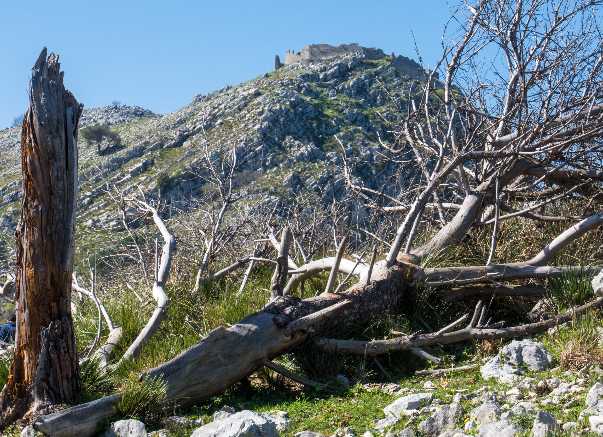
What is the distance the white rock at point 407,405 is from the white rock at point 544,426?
1.01 meters

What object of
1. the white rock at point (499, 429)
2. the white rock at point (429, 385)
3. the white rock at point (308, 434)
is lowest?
the white rock at point (308, 434)

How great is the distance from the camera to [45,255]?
4.95m

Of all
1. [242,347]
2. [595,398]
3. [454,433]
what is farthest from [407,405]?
[242,347]

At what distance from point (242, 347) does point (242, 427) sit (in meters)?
1.67

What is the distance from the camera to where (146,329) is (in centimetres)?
647

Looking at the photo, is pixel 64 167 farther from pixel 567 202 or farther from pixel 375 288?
pixel 567 202

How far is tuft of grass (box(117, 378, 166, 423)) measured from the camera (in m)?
4.79

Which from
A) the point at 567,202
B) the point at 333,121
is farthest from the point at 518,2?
the point at 333,121

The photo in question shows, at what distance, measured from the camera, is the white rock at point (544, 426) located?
3.44 metres

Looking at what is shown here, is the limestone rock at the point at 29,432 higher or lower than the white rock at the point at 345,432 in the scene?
higher

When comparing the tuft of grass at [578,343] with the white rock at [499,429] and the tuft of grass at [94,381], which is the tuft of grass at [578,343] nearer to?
the white rock at [499,429]

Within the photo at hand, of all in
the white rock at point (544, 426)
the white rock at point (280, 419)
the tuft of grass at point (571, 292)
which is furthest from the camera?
the tuft of grass at point (571, 292)

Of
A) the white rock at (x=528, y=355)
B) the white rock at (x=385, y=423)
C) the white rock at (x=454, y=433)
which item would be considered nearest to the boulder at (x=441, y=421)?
the white rock at (x=454, y=433)

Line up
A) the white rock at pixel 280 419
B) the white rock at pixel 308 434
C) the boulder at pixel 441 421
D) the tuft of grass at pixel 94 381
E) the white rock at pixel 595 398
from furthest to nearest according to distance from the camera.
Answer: the tuft of grass at pixel 94 381, the white rock at pixel 280 419, the white rock at pixel 308 434, the boulder at pixel 441 421, the white rock at pixel 595 398
